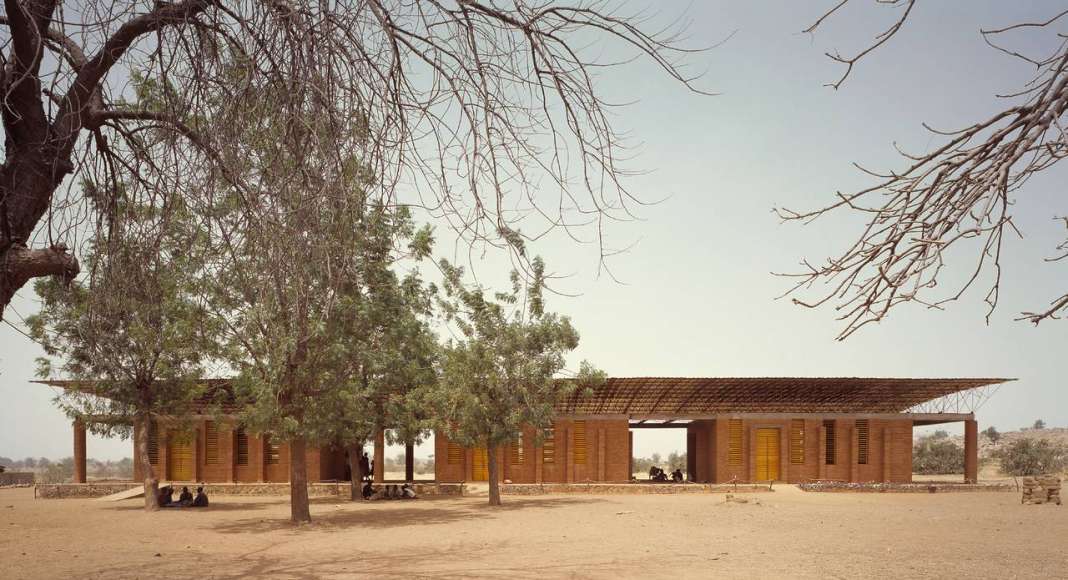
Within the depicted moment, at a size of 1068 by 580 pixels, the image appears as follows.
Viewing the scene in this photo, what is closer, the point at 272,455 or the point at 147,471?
the point at 147,471

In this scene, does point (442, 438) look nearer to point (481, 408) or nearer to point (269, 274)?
point (481, 408)

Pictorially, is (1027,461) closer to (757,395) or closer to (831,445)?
(831,445)

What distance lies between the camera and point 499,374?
2711 cm

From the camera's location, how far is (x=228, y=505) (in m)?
28.6

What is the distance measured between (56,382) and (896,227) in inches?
1282

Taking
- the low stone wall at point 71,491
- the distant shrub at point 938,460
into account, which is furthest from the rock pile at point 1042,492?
the distant shrub at point 938,460

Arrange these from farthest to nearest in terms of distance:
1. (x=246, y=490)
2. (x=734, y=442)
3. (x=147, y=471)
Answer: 1. (x=734, y=442)
2. (x=246, y=490)
3. (x=147, y=471)

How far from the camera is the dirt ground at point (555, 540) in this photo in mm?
13281

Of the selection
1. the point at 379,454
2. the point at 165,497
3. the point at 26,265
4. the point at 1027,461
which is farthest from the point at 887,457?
the point at 26,265

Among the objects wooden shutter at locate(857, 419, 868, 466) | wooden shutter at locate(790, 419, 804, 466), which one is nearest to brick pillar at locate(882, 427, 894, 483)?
wooden shutter at locate(857, 419, 868, 466)

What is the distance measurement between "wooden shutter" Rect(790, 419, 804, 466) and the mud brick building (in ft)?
0.13

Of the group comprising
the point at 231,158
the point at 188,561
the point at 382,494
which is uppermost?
the point at 231,158

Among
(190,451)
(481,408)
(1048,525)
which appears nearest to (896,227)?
(1048,525)

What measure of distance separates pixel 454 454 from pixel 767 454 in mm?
12614
